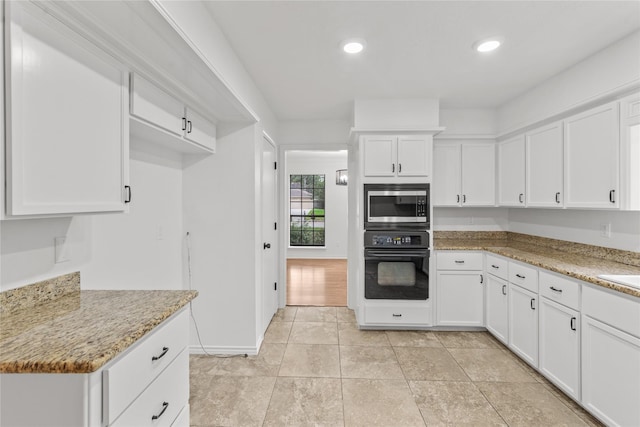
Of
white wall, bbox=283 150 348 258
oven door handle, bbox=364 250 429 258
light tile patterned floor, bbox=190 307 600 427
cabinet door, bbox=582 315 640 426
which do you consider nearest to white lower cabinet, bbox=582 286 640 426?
cabinet door, bbox=582 315 640 426

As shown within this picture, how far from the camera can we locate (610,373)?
170 centimetres

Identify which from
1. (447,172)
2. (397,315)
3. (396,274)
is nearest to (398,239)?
(396,274)

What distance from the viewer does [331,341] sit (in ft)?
9.68

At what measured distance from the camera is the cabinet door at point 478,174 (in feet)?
11.2

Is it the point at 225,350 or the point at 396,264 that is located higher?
the point at 396,264

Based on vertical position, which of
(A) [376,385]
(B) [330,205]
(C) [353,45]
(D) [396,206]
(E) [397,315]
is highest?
(C) [353,45]

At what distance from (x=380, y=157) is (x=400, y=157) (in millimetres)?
208

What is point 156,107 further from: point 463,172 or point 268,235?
point 463,172

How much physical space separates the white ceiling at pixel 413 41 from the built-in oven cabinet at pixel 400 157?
459mm

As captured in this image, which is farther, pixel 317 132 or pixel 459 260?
pixel 317 132

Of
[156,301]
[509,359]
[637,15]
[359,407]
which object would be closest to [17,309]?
[156,301]

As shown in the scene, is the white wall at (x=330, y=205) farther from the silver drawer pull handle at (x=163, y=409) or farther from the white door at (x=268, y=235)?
the silver drawer pull handle at (x=163, y=409)

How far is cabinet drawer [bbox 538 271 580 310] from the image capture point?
76.5 inches

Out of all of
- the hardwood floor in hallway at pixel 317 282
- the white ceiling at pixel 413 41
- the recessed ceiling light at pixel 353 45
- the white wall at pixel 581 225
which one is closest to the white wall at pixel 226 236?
the white ceiling at pixel 413 41
